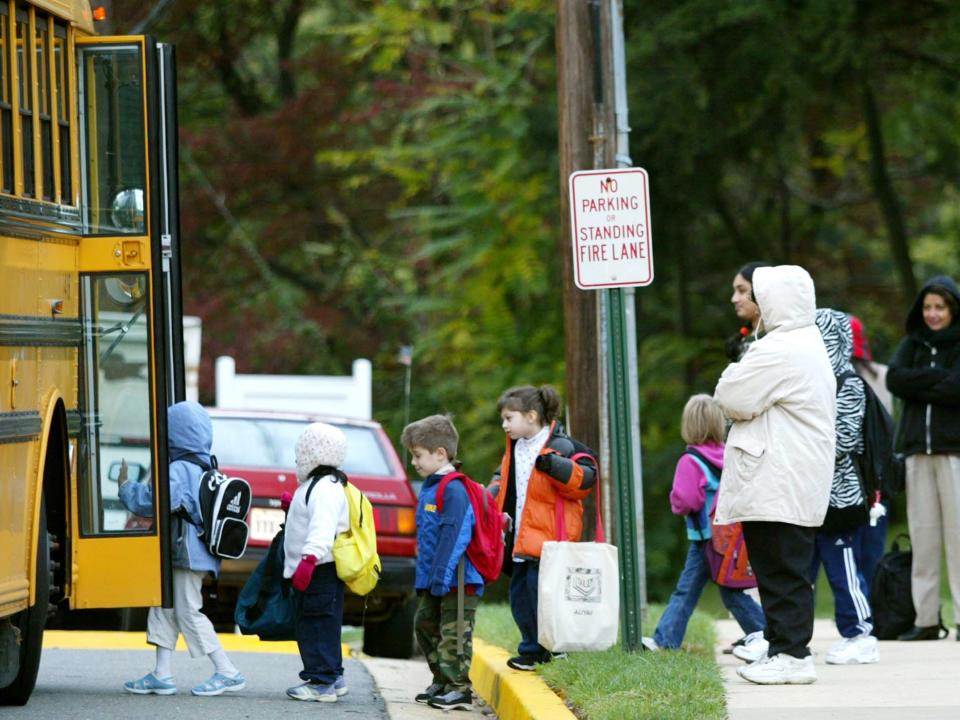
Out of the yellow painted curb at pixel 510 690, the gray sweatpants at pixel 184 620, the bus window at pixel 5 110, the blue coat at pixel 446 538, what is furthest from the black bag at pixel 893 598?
the bus window at pixel 5 110

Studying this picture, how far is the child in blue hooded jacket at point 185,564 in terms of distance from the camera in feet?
28.4

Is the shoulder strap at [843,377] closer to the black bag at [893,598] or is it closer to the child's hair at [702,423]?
the child's hair at [702,423]

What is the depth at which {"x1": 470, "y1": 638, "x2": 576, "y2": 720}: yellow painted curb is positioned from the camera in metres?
7.55

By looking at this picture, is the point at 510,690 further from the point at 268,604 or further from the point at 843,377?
the point at 843,377

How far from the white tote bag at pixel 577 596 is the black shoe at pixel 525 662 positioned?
1.63 feet

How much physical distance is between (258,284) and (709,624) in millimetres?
17819

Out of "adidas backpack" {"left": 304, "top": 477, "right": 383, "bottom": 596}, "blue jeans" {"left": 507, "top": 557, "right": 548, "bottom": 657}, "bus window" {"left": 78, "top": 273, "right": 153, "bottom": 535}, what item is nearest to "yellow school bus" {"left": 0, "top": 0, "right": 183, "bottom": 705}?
"bus window" {"left": 78, "top": 273, "right": 153, "bottom": 535}

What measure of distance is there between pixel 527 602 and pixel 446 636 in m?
0.65

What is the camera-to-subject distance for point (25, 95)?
7734 millimetres

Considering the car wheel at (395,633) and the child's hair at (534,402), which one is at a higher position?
the child's hair at (534,402)

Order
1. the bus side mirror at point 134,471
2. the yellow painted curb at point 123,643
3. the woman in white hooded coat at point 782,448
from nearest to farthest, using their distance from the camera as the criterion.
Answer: the woman in white hooded coat at point 782,448, the bus side mirror at point 134,471, the yellow painted curb at point 123,643

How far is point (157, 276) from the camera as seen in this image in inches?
336

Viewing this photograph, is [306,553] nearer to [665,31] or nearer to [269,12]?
[665,31]

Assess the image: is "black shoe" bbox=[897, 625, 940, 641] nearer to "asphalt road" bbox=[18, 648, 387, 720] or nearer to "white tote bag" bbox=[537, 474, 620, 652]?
"white tote bag" bbox=[537, 474, 620, 652]
